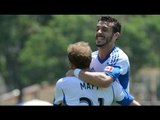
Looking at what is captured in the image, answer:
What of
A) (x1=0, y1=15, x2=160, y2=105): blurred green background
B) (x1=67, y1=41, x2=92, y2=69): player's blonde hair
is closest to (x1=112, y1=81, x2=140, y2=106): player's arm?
(x1=67, y1=41, x2=92, y2=69): player's blonde hair

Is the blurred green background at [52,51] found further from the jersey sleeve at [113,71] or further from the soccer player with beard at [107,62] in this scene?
the jersey sleeve at [113,71]

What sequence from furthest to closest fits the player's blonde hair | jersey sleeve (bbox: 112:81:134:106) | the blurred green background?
the blurred green background
jersey sleeve (bbox: 112:81:134:106)
the player's blonde hair

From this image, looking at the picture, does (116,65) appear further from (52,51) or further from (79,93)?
(52,51)

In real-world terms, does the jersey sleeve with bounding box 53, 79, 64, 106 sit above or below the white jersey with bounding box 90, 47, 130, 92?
below

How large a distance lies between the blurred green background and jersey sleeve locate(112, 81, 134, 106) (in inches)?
1392

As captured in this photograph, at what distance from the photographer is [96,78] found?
12.1ft

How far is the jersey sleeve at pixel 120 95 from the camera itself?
3811 millimetres

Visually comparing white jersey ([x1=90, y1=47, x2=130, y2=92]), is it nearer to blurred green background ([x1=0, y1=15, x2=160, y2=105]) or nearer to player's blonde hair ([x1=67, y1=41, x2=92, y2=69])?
player's blonde hair ([x1=67, y1=41, x2=92, y2=69])

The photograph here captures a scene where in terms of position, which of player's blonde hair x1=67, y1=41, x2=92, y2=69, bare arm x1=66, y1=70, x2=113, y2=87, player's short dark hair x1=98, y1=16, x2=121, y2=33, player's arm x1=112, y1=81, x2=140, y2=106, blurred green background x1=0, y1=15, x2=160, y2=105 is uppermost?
player's short dark hair x1=98, y1=16, x2=121, y2=33

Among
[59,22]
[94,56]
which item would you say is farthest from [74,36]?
[94,56]

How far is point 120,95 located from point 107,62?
0.72 feet

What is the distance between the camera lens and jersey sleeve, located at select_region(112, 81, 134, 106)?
381 centimetres
